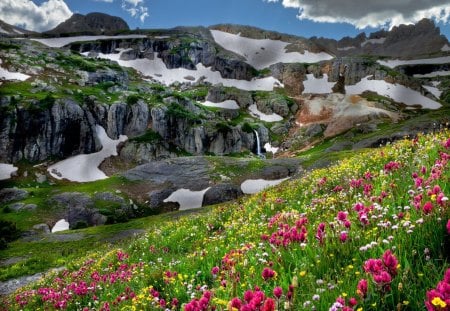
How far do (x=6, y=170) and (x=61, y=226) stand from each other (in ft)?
206

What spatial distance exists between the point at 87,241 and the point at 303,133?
140m

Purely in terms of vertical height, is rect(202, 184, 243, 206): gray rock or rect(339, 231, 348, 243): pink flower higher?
rect(339, 231, 348, 243): pink flower

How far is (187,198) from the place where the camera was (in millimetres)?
92500

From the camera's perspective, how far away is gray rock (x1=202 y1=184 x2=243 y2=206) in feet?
295

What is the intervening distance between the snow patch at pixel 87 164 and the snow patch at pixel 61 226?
51.0 meters

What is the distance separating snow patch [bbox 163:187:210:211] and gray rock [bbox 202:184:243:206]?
4.36 feet

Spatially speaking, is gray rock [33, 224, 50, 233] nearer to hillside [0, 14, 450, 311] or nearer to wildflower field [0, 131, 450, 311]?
hillside [0, 14, 450, 311]

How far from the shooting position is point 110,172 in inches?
5536

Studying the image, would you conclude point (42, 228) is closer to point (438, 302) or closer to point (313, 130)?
point (438, 302)

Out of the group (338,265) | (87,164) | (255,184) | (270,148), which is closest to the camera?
(338,265)

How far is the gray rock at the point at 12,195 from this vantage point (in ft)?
301

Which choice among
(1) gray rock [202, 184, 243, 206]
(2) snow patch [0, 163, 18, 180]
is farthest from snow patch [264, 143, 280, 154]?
(2) snow patch [0, 163, 18, 180]

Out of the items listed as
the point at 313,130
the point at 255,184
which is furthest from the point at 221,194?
the point at 313,130

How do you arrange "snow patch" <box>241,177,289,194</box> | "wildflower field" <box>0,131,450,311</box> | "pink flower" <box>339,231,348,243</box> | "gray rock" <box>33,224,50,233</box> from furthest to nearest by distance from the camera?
"snow patch" <box>241,177,289,194</box> → "gray rock" <box>33,224,50,233</box> → "pink flower" <box>339,231,348,243</box> → "wildflower field" <box>0,131,450,311</box>
